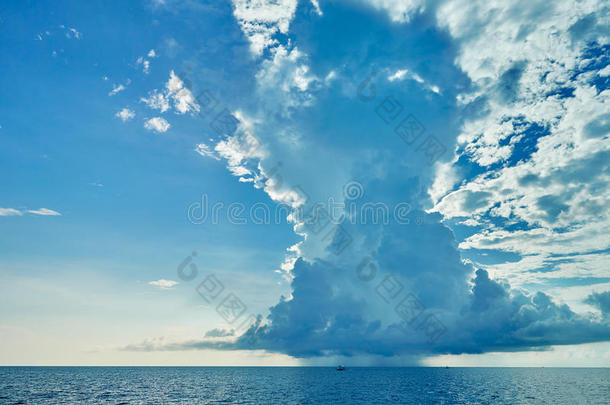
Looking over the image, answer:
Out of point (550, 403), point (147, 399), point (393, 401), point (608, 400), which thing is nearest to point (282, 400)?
point (393, 401)

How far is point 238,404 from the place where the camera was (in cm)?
9756

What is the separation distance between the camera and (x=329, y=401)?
105 metres

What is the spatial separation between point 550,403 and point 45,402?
504 feet

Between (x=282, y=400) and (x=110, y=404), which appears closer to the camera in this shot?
(x=110, y=404)

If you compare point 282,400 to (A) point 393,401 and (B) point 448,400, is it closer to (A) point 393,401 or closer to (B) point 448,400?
(A) point 393,401

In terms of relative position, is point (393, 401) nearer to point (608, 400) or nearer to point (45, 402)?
point (608, 400)

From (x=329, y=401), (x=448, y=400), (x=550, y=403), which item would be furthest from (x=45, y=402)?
(x=550, y=403)

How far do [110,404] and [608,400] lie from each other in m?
162

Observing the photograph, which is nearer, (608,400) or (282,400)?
(282,400)

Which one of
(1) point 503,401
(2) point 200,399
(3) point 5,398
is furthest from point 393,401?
(3) point 5,398

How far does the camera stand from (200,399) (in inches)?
4313

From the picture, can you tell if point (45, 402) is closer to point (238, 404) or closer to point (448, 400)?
point (238, 404)

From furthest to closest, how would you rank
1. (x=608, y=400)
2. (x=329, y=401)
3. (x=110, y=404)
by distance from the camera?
(x=608, y=400) < (x=329, y=401) < (x=110, y=404)

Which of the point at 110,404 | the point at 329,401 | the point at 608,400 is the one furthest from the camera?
the point at 608,400
